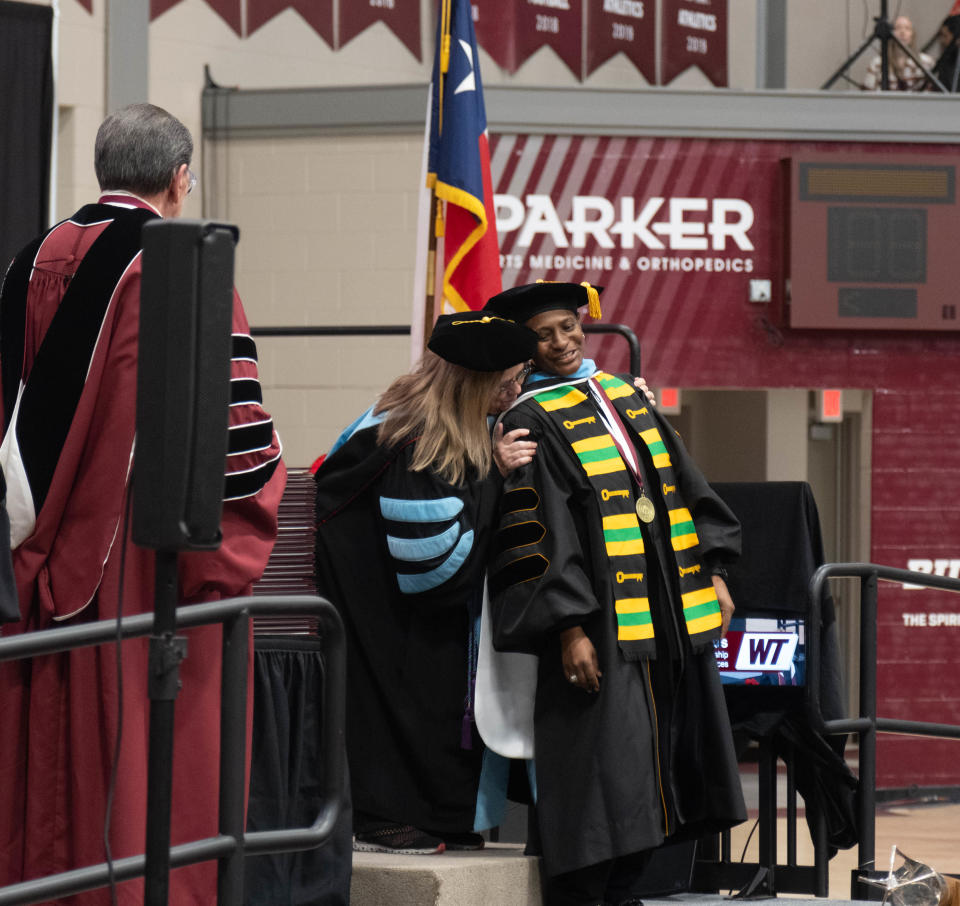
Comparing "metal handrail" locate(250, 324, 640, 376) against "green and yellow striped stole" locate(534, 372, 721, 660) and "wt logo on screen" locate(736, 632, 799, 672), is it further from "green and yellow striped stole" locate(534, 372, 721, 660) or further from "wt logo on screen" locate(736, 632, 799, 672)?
"wt logo on screen" locate(736, 632, 799, 672)

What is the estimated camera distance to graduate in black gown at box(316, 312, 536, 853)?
13.5ft

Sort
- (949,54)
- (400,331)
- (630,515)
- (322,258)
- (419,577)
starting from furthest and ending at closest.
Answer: (949,54) < (322,258) < (400,331) < (630,515) < (419,577)

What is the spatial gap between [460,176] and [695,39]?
529 centimetres

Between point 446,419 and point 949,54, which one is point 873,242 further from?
point 446,419

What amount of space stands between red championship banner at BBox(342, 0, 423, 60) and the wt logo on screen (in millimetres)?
5698

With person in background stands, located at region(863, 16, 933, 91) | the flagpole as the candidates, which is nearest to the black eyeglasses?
the flagpole

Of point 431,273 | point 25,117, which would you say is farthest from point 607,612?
point 25,117

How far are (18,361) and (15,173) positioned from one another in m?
4.62

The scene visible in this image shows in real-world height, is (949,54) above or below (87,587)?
above

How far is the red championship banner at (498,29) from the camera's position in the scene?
32.2ft

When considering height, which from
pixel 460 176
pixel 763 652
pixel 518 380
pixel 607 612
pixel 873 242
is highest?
pixel 873 242

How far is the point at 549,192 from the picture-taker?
8828mm

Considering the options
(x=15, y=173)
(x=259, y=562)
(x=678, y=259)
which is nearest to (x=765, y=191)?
(x=678, y=259)

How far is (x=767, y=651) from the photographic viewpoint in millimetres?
4777
